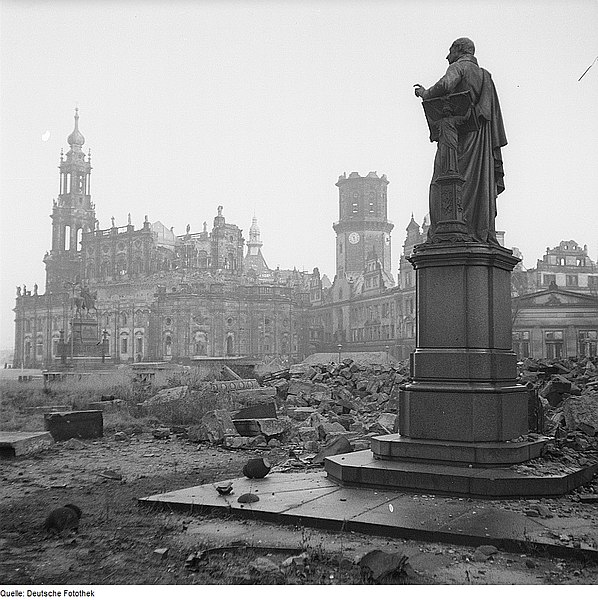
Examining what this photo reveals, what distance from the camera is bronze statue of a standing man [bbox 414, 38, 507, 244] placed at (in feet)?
23.7

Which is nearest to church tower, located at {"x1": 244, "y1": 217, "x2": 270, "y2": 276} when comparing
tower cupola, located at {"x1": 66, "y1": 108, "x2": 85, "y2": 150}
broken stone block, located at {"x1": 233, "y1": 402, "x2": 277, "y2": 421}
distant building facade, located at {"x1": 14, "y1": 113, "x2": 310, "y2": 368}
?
distant building facade, located at {"x1": 14, "y1": 113, "x2": 310, "y2": 368}

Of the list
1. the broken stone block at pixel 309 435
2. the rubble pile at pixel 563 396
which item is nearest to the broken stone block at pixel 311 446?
the broken stone block at pixel 309 435

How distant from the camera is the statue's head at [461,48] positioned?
24.6 feet

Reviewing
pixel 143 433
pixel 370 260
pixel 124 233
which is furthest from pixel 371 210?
pixel 143 433

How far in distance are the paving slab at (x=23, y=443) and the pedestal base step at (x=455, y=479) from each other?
5.74 m

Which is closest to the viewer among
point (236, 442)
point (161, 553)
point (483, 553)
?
point (483, 553)

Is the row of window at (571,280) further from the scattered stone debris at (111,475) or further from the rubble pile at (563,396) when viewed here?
the scattered stone debris at (111,475)

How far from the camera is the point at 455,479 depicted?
5906 mm

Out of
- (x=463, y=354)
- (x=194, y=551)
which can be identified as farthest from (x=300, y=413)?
(x=194, y=551)

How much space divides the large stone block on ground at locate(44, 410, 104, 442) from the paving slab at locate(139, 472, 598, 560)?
20.3ft

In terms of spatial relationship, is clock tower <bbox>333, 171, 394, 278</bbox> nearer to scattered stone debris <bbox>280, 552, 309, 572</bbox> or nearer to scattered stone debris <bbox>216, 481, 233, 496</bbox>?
scattered stone debris <bbox>216, 481, 233, 496</bbox>

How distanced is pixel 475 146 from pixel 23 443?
7566 millimetres

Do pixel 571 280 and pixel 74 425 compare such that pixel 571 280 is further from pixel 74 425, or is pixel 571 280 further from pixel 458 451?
pixel 458 451
